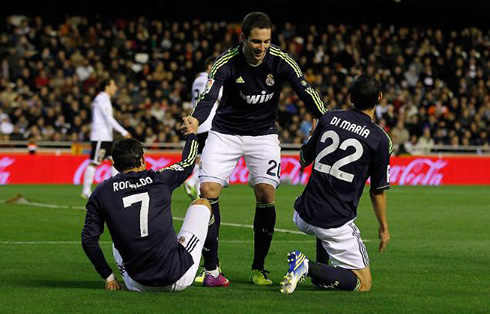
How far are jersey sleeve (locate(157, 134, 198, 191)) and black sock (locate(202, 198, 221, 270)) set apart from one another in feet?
2.70

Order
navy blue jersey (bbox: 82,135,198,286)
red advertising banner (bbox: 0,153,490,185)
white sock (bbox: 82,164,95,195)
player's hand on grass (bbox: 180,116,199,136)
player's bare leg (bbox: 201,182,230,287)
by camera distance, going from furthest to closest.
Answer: red advertising banner (bbox: 0,153,490,185), white sock (bbox: 82,164,95,195), player's bare leg (bbox: 201,182,230,287), player's hand on grass (bbox: 180,116,199,136), navy blue jersey (bbox: 82,135,198,286)

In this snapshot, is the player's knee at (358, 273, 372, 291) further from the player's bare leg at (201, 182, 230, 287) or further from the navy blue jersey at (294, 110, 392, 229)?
the player's bare leg at (201, 182, 230, 287)

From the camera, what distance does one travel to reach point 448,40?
3688 cm

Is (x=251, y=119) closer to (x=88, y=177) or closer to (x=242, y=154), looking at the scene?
(x=242, y=154)

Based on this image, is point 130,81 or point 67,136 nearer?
point 67,136

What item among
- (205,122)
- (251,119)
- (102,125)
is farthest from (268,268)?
(102,125)

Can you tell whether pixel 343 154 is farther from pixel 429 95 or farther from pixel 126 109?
pixel 429 95

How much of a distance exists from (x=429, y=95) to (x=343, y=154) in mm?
25781

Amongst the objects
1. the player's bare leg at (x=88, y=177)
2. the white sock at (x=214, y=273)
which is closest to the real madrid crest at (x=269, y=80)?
the white sock at (x=214, y=273)

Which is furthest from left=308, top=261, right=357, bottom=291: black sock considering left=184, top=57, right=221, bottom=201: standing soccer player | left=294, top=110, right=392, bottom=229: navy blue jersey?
left=184, top=57, right=221, bottom=201: standing soccer player

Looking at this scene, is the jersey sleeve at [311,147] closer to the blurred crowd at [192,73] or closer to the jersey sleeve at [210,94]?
the jersey sleeve at [210,94]

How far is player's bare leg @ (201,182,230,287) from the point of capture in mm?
8289

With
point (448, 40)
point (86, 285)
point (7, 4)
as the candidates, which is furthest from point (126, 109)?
point (86, 285)

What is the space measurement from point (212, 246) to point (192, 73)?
22555 mm
